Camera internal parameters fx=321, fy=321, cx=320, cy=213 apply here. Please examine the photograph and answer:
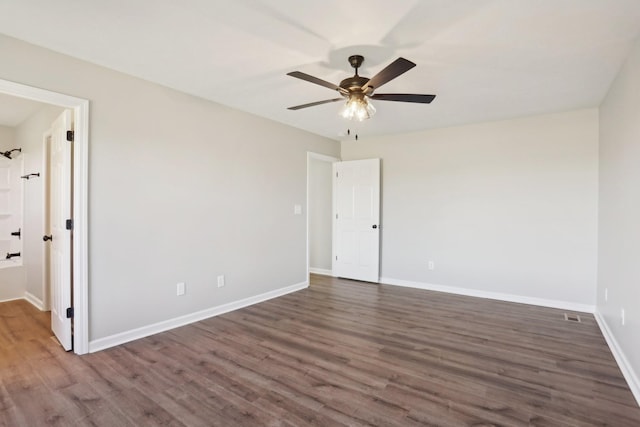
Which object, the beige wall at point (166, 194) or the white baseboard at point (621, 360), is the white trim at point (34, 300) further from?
the white baseboard at point (621, 360)

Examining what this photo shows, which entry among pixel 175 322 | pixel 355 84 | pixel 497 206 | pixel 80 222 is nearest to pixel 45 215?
pixel 80 222

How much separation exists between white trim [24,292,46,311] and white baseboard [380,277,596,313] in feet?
15.7

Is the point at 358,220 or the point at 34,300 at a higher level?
the point at 358,220

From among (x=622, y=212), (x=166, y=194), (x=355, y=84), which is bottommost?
(x=622, y=212)

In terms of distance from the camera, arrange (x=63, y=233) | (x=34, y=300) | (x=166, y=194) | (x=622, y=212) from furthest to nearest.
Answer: (x=34, y=300) → (x=166, y=194) → (x=63, y=233) → (x=622, y=212)

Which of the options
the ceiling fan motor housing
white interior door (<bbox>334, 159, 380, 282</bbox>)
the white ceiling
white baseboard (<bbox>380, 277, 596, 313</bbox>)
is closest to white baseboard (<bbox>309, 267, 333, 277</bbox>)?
white interior door (<bbox>334, 159, 380, 282</bbox>)

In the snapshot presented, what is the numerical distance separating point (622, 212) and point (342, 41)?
9.03 ft

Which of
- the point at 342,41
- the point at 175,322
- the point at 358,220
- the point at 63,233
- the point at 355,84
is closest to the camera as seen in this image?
the point at 342,41

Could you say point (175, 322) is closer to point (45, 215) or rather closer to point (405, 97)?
point (45, 215)

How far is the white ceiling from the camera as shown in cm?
202

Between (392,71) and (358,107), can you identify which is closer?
(392,71)

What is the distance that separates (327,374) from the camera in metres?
2.50

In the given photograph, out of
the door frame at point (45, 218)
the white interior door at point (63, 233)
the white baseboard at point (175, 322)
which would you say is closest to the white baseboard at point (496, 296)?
the white baseboard at point (175, 322)

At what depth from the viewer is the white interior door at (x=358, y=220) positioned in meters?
5.46
